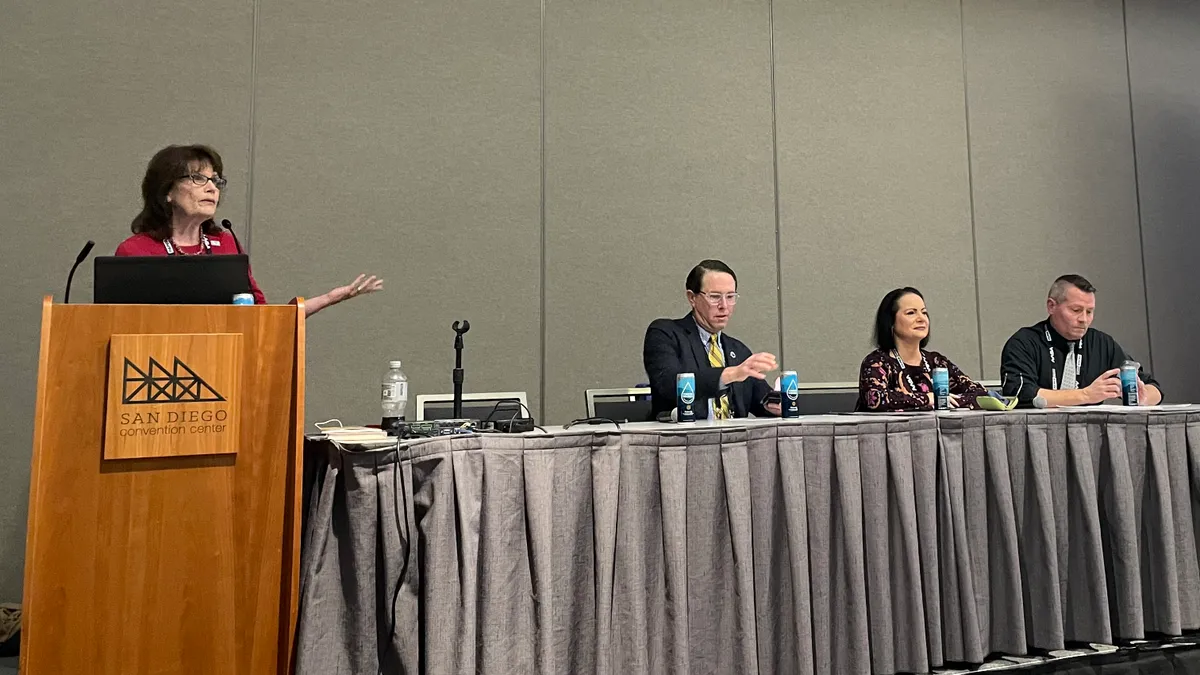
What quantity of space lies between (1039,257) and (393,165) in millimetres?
3879

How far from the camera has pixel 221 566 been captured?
1409 mm

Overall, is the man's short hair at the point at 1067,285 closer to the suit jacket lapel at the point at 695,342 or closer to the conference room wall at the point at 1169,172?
the suit jacket lapel at the point at 695,342

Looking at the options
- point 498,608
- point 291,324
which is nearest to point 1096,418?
point 498,608

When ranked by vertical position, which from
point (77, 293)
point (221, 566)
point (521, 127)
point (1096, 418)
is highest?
point (521, 127)

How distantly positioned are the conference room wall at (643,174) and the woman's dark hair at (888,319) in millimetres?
1221

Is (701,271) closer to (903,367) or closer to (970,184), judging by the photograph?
(903,367)

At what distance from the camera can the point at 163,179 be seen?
198 centimetres

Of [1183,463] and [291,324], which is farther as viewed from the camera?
[1183,463]

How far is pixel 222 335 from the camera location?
1.45 meters

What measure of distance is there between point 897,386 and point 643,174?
185 centimetres

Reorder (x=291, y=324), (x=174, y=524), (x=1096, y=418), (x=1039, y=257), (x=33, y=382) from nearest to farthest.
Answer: (x=174, y=524), (x=291, y=324), (x=1096, y=418), (x=33, y=382), (x=1039, y=257)

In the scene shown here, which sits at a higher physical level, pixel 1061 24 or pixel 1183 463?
pixel 1061 24

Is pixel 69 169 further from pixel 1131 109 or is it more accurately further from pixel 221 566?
pixel 1131 109

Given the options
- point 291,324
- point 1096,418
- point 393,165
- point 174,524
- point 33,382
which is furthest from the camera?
point 393,165
